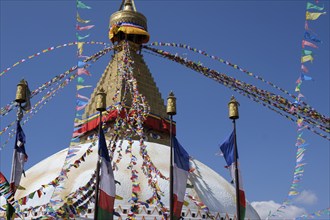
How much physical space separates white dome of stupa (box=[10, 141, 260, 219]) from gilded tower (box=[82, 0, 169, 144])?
1684mm

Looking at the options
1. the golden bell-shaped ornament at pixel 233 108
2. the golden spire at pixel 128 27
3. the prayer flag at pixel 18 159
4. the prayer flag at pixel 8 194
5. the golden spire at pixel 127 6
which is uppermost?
the golden spire at pixel 127 6

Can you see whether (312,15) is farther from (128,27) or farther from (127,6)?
(127,6)

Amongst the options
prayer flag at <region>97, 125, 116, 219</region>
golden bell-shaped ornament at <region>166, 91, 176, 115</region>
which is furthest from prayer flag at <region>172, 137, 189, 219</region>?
prayer flag at <region>97, 125, 116, 219</region>

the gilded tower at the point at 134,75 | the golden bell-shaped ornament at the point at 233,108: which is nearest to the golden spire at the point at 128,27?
the gilded tower at the point at 134,75

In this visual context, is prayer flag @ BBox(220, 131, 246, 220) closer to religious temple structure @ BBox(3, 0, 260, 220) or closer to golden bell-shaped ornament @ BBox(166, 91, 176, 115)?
golden bell-shaped ornament @ BBox(166, 91, 176, 115)

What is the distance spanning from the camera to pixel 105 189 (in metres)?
11.0

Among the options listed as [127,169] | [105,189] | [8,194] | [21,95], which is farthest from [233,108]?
[8,194]

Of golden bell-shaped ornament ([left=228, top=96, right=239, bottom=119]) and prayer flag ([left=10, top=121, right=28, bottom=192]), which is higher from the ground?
golden bell-shaped ornament ([left=228, top=96, right=239, bottom=119])

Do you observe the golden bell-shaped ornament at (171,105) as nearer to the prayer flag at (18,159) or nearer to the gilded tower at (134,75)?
the prayer flag at (18,159)

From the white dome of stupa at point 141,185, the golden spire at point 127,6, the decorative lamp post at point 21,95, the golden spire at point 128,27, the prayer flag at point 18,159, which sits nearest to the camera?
the prayer flag at point 18,159

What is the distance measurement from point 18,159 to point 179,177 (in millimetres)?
3891

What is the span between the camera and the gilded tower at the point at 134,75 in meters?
18.6

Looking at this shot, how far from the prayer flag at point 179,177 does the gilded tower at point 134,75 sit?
21.2ft

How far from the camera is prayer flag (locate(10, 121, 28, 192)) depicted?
11095 mm
